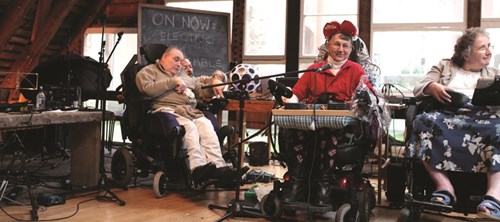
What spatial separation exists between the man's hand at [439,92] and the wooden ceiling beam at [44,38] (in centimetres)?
486

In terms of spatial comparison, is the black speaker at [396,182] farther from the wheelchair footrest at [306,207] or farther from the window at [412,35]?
the window at [412,35]

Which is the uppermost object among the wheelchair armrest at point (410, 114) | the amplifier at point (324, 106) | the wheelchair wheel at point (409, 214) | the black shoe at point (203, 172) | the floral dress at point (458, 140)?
the amplifier at point (324, 106)

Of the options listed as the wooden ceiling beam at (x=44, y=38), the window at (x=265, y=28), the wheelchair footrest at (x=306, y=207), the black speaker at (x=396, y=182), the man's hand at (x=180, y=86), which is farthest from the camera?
the window at (x=265, y=28)

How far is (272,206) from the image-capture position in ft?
9.03

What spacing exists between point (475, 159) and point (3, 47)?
560 centimetres

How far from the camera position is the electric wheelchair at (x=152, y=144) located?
10.8 ft

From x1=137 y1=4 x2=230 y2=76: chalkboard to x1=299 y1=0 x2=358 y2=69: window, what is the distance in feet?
3.44

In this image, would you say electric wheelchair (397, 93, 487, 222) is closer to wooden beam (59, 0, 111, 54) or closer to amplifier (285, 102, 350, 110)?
amplifier (285, 102, 350, 110)

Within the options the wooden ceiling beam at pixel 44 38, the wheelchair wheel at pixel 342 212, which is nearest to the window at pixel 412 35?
the wheelchair wheel at pixel 342 212

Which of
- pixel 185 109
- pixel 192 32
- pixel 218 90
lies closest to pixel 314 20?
pixel 192 32

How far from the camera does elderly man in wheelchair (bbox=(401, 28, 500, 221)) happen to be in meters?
2.47

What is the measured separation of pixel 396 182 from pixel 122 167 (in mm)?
1982

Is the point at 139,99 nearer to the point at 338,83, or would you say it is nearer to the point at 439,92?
the point at 338,83

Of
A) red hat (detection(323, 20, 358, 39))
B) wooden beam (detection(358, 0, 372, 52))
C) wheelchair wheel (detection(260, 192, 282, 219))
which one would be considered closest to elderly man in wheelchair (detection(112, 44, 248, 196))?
wheelchair wheel (detection(260, 192, 282, 219))
